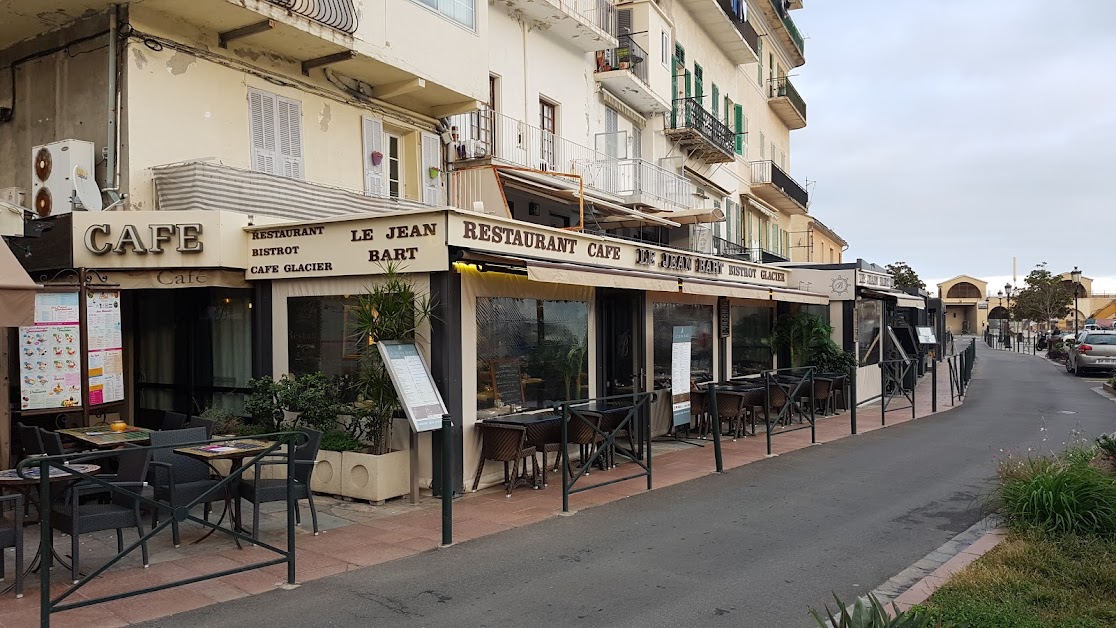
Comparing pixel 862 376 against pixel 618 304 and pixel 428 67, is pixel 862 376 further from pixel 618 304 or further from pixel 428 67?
pixel 428 67

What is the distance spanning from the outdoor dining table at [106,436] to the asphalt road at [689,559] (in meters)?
2.68

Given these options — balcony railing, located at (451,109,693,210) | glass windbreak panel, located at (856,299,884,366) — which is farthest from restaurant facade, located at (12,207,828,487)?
glass windbreak panel, located at (856,299,884,366)

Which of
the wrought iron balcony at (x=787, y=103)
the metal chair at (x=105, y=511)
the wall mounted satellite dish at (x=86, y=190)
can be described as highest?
the wrought iron balcony at (x=787, y=103)

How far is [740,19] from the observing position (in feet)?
86.7

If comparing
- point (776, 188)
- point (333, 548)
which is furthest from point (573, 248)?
point (776, 188)

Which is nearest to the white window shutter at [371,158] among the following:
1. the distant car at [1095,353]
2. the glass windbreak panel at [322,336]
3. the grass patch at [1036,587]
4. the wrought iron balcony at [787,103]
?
the glass windbreak panel at [322,336]

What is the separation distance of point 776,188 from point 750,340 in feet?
50.7

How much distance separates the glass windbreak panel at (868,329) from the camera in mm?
20103

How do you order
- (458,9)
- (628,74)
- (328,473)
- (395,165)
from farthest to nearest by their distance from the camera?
(628,74) < (395,165) < (458,9) < (328,473)

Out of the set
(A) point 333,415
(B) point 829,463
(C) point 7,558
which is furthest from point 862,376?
(C) point 7,558

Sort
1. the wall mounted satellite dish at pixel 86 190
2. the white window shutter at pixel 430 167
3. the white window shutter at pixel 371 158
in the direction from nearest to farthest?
the wall mounted satellite dish at pixel 86 190
the white window shutter at pixel 371 158
the white window shutter at pixel 430 167

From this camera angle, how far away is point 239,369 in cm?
1073

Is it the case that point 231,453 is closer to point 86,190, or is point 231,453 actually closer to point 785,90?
point 86,190

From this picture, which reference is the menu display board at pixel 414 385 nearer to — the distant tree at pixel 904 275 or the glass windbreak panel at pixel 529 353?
the glass windbreak panel at pixel 529 353
